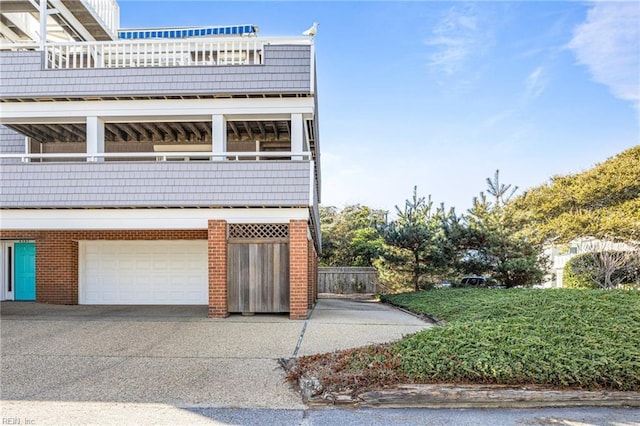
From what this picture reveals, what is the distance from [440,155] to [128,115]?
18.1m

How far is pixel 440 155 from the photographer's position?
25.1m

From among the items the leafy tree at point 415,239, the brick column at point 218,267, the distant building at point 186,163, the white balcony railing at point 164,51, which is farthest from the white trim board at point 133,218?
the leafy tree at point 415,239

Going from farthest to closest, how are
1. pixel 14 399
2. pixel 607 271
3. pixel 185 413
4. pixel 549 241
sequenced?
pixel 549 241 < pixel 607 271 < pixel 14 399 < pixel 185 413

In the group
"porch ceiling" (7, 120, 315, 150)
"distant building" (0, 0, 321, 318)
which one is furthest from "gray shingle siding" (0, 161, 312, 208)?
"porch ceiling" (7, 120, 315, 150)

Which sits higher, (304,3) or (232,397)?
(304,3)

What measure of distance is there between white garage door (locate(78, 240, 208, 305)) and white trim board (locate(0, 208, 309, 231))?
3316 millimetres

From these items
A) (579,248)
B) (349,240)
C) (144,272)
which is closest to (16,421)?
(144,272)

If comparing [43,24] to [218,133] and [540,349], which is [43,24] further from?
[540,349]

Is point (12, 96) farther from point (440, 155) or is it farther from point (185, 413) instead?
point (440, 155)

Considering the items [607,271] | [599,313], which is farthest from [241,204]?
[607,271]

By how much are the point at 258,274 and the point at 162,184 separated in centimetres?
301

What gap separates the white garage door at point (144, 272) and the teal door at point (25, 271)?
5.47ft

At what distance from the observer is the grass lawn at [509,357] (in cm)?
545

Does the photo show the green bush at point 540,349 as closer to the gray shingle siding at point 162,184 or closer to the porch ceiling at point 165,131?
the gray shingle siding at point 162,184
